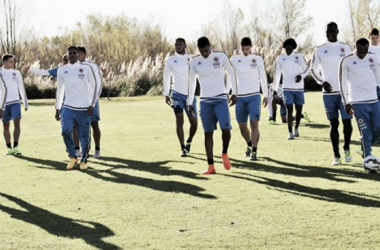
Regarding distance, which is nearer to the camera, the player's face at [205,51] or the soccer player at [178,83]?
the player's face at [205,51]

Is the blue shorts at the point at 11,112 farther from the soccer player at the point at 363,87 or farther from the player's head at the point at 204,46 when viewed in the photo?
the soccer player at the point at 363,87

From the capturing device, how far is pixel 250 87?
1262 centimetres

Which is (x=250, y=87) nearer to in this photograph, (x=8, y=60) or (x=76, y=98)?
(x=76, y=98)

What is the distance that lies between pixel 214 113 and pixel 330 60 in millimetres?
2252

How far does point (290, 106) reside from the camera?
15.8m

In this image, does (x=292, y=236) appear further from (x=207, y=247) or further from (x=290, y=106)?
(x=290, y=106)

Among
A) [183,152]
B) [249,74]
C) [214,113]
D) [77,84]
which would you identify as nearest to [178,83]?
[183,152]

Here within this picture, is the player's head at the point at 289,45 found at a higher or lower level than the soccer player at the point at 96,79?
higher

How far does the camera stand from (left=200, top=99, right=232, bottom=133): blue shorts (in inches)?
437

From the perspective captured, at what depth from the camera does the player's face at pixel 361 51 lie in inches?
409

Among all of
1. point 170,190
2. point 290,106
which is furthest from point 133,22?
point 170,190

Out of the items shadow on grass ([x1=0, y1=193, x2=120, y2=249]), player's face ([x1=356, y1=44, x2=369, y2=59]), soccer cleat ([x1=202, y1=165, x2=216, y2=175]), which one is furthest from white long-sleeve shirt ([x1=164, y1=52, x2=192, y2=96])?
shadow on grass ([x1=0, y1=193, x2=120, y2=249])

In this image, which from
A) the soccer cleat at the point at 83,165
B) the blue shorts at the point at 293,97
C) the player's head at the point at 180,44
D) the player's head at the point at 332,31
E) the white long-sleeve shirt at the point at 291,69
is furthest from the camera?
the blue shorts at the point at 293,97

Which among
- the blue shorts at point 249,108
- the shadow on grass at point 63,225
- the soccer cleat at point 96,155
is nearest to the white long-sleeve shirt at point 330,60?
the blue shorts at point 249,108
